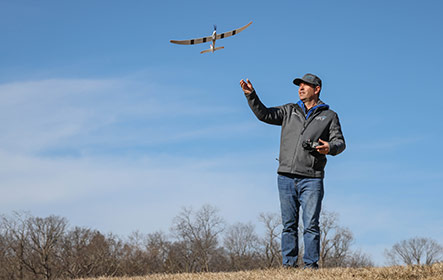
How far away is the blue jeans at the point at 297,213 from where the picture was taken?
8.01 metres

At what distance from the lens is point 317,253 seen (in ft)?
26.7

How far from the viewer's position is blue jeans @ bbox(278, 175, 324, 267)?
801cm

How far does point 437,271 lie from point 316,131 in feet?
8.74

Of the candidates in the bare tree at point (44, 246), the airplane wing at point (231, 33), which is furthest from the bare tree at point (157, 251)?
the airplane wing at point (231, 33)

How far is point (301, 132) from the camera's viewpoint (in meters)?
8.27

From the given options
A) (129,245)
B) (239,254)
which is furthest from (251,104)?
(239,254)

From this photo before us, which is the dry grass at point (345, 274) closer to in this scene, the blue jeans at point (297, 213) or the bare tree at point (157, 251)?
the blue jeans at point (297, 213)

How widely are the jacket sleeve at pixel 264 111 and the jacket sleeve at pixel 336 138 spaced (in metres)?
0.84

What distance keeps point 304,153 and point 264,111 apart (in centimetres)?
94

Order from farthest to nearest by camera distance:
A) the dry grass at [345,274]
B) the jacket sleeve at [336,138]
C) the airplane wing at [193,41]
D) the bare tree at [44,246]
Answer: the bare tree at [44,246]
the airplane wing at [193,41]
the jacket sleeve at [336,138]
the dry grass at [345,274]

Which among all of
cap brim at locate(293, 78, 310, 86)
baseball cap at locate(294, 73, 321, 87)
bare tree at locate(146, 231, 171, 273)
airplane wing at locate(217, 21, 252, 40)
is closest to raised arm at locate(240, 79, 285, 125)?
cap brim at locate(293, 78, 310, 86)

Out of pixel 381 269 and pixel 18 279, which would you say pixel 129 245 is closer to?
pixel 18 279

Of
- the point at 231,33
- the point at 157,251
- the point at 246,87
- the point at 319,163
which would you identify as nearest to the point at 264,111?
the point at 246,87

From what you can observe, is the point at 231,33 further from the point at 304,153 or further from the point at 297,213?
the point at 297,213
